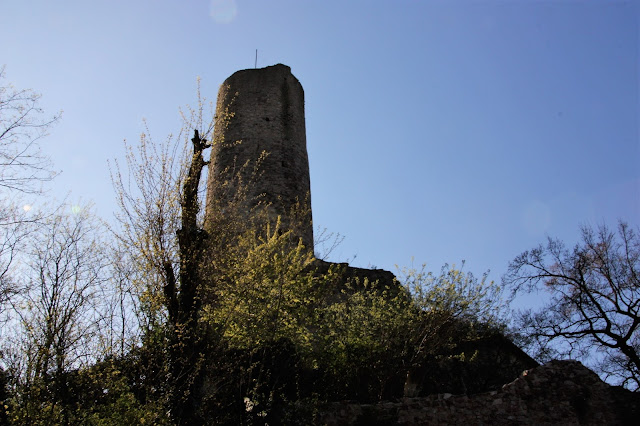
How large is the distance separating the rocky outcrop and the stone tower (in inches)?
248

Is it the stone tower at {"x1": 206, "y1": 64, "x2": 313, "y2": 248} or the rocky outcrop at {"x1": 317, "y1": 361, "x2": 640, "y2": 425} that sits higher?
the stone tower at {"x1": 206, "y1": 64, "x2": 313, "y2": 248}

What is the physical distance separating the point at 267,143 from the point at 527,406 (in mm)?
9436

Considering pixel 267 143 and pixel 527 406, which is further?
pixel 267 143

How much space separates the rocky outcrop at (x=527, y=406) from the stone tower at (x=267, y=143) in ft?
20.7

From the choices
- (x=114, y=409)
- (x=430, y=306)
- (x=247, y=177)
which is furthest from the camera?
(x=247, y=177)

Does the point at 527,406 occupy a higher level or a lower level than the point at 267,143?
lower

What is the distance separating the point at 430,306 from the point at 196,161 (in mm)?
5410

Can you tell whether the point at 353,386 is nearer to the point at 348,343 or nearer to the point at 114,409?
the point at 348,343

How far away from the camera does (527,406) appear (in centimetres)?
910

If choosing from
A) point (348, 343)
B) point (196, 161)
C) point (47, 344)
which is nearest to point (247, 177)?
point (196, 161)

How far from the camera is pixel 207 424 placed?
755 cm

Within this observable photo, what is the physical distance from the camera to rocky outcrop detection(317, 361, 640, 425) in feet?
28.5

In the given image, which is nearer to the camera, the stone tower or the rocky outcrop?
the rocky outcrop

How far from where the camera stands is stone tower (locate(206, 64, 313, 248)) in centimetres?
1462
